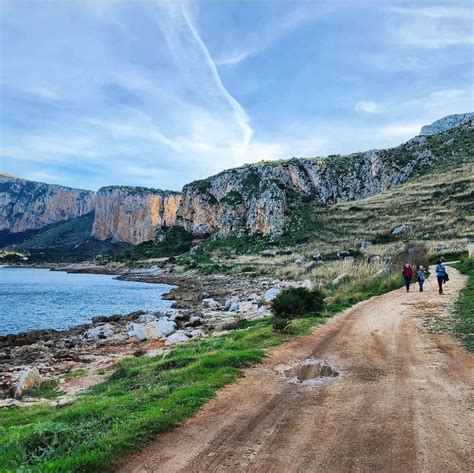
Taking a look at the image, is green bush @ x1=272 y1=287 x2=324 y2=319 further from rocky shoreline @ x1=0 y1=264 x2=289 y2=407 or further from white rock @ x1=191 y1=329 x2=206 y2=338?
white rock @ x1=191 y1=329 x2=206 y2=338

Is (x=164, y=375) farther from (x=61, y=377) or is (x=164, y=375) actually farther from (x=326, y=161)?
(x=326, y=161)

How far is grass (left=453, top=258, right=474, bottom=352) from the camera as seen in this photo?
12949 mm

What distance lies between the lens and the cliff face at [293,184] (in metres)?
115

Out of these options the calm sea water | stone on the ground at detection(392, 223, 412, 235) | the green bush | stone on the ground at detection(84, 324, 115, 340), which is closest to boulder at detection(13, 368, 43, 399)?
the green bush

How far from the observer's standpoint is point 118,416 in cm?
755

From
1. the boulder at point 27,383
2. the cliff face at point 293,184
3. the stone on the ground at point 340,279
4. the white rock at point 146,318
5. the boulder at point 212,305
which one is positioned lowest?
the white rock at point 146,318

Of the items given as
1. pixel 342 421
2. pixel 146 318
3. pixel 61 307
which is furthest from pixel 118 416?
pixel 61 307

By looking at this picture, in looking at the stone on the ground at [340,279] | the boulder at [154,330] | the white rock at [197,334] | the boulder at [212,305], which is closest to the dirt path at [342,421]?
the white rock at [197,334]

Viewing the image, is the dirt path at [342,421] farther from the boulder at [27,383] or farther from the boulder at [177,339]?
the boulder at [177,339]

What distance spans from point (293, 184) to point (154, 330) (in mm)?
121146

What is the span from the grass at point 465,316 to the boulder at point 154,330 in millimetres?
14099

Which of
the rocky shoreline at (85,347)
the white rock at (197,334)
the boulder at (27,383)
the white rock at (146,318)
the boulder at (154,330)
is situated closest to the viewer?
the boulder at (27,383)

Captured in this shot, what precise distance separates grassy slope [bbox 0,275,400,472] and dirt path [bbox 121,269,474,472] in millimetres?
365

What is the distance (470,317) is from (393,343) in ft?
16.5
